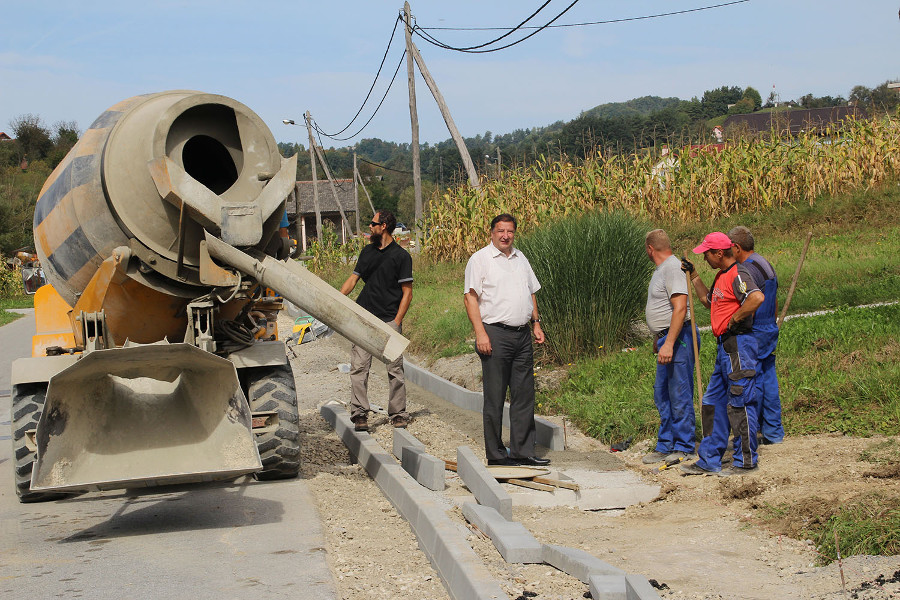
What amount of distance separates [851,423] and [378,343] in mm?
3877

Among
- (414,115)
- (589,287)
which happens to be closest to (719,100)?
(414,115)

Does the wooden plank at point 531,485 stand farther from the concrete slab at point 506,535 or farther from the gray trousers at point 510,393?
the concrete slab at point 506,535

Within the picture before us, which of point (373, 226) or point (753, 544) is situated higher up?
point (373, 226)

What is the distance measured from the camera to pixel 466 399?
1141cm

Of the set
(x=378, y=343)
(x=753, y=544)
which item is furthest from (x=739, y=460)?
(x=378, y=343)

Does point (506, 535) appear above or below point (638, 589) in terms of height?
below

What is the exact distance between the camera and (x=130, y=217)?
7.14 m

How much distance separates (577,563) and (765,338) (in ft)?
11.3

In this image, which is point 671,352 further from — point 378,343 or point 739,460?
point 378,343

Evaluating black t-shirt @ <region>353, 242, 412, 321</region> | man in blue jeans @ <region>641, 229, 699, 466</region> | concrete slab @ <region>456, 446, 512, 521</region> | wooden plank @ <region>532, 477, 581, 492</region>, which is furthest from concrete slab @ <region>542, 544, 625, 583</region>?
black t-shirt @ <region>353, 242, 412, 321</region>

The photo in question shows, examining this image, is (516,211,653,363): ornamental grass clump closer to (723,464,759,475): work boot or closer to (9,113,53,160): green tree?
(723,464,759,475): work boot

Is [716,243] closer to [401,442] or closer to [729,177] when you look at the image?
[401,442]

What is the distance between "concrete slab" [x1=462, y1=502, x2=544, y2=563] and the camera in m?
5.23

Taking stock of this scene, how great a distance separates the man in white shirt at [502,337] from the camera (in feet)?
26.2
